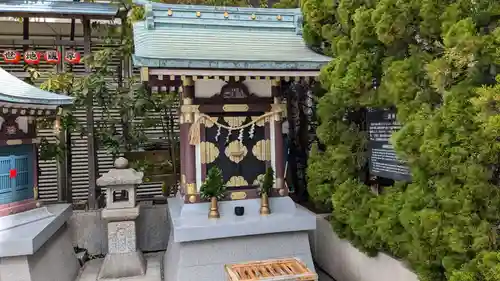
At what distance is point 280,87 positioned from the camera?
273 inches

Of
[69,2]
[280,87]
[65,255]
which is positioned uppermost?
[69,2]

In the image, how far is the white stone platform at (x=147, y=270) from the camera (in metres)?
7.39

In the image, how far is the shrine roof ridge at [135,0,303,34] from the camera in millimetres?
7277

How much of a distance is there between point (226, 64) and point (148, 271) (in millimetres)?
4431

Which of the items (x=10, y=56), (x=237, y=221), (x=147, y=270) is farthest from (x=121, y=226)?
(x=10, y=56)

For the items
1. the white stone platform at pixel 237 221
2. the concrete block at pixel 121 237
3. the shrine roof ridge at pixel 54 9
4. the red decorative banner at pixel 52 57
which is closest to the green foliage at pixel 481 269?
the white stone platform at pixel 237 221

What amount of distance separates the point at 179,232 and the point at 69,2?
600cm

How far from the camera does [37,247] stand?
5945 mm

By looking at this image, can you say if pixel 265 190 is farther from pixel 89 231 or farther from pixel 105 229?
pixel 89 231

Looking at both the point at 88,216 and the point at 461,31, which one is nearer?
the point at 461,31

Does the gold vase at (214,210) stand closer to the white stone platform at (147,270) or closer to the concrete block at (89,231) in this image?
the white stone platform at (147,270)

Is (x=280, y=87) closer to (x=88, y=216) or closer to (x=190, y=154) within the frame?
(x=190, y=154)

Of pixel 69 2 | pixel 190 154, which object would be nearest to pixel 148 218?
pixel 190 154

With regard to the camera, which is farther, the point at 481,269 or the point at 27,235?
the point at 27,235
